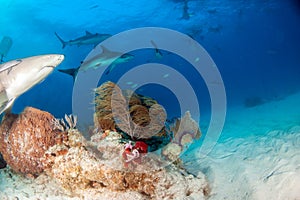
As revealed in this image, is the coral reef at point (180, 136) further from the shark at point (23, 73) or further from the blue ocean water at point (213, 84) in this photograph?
the shark at point (23, 73)

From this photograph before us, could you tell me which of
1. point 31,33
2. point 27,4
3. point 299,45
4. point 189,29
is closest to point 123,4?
point 27,4

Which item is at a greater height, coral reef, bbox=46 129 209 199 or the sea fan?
A: the sea fan

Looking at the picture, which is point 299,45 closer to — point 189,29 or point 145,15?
point 189,29

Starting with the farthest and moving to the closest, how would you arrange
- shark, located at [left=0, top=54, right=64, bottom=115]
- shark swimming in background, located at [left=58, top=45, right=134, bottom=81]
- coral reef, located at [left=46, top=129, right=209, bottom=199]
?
Result: shark swimming in background, located at [left=58, top=45, right=134, bottom=81] < coral reef, located at [left=46, top=129, right=209, bottom=199] < shark, located at [left=0, top=54, right=64, bottom=115]

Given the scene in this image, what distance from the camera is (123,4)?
30.8m

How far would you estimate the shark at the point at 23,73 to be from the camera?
2.49 meters

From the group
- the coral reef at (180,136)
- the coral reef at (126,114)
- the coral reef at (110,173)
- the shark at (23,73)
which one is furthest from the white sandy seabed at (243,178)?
the shark at (23,73)

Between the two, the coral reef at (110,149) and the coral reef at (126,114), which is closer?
the coral reef at (110,149)

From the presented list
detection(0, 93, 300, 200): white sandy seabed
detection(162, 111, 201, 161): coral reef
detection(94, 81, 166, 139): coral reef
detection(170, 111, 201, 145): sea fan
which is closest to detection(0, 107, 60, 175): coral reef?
detection(0, 93, 300, 200): white sandy seabed

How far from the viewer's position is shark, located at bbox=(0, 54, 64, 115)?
249 cm

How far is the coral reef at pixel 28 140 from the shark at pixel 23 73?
1658mm

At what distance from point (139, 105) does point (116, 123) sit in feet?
1.81

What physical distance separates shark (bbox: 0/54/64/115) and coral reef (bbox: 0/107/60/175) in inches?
65.3

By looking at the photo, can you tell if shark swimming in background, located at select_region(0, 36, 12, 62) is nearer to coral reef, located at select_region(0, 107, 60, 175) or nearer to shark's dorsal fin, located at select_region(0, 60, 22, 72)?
coral reef, located at select_region(0, 107, 60, 175)
